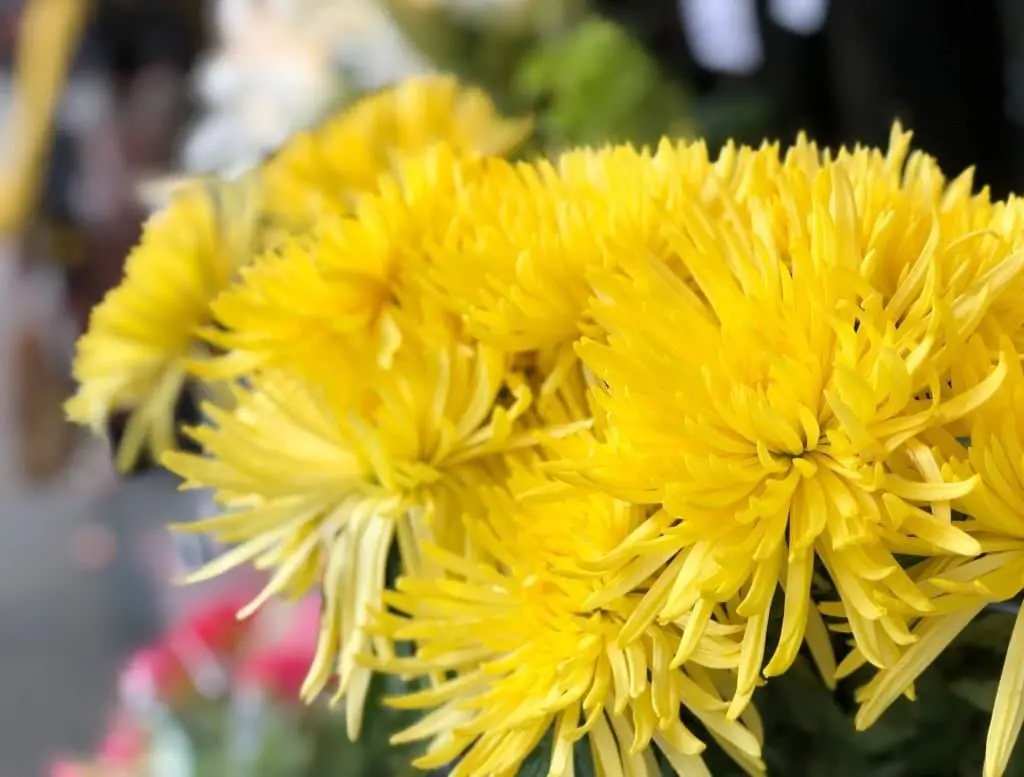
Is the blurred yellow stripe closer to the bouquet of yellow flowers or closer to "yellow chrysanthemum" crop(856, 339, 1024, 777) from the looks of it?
the bouquet of yellow flowers

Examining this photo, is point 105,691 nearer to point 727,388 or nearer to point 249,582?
point 249,582

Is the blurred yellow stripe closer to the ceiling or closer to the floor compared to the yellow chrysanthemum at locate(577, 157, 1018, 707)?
closer to the ceiling

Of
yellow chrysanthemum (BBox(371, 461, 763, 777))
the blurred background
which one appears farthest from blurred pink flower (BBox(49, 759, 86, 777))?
yellow chrysanthemum (BBox(371, 461, 763, 777))

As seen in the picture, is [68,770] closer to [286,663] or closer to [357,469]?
[286,663]

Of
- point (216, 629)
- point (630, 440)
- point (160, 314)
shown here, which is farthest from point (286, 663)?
point (630, 440)

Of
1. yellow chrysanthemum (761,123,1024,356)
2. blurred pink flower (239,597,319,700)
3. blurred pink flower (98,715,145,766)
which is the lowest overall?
blurred pink flower (98,715,145,766)

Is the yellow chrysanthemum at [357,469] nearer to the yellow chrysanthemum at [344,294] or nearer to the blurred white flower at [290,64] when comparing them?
the yellow chrysanthemum at [344,294]

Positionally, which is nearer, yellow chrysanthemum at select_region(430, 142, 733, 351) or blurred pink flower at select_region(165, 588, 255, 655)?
yellow chrysanthemum at select_region(430, 142, 733, 351)

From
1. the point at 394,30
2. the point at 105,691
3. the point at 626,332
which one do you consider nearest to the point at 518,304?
the point at 626,332
